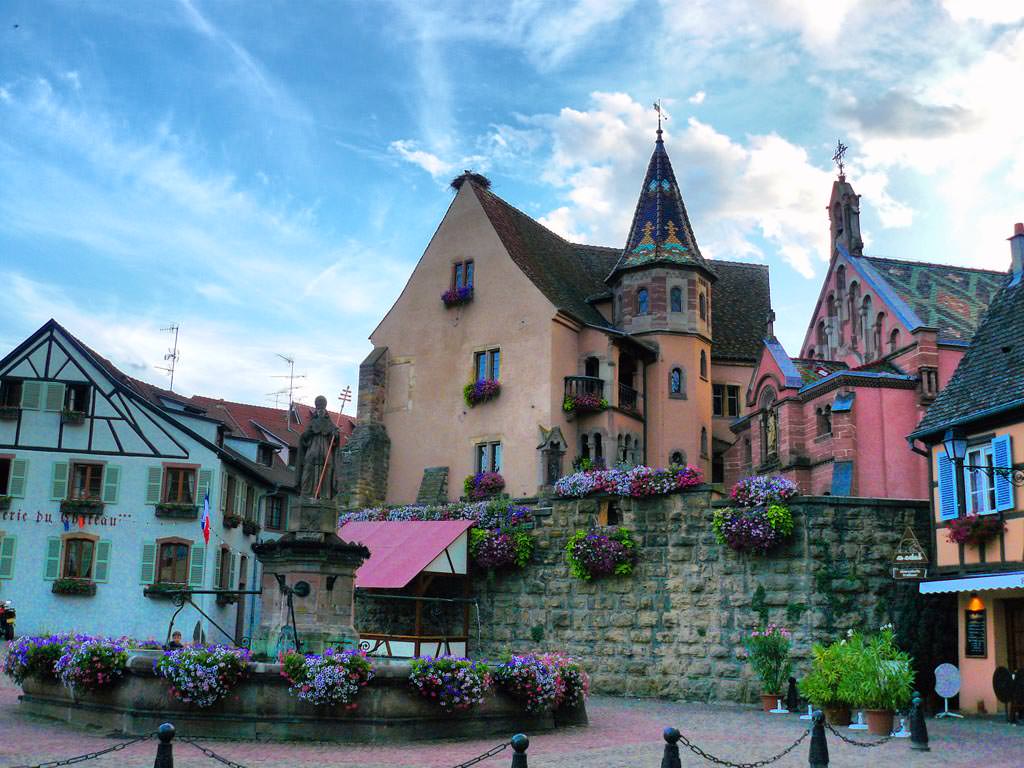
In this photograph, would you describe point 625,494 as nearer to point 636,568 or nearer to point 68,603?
point 636,568

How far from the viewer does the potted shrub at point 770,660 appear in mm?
21453

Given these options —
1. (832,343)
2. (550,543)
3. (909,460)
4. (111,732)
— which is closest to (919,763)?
(111,732)

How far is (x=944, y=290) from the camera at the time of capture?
37.0 m

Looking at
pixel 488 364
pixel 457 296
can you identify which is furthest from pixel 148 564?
pixel 457 296

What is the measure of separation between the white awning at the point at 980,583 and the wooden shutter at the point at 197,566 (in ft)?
73.1

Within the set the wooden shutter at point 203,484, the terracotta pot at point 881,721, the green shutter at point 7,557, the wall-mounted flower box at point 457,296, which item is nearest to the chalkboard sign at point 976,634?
the terracotta pot at point 881,721

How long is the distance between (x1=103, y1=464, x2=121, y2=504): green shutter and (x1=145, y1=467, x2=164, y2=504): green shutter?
34.4 inches

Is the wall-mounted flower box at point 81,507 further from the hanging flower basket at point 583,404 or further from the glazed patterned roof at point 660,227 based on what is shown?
the glazed patterned roof at point 660,227

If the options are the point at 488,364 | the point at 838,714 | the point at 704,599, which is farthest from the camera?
the point at 488,364

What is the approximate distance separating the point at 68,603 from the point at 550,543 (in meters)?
16.3

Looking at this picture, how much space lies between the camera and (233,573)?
39.1 metres

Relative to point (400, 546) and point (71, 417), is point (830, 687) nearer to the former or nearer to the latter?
point (400, 546)

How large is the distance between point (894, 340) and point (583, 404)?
32.5ft

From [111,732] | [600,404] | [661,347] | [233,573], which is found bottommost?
[111,732]
